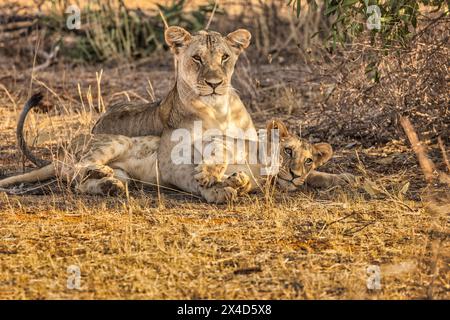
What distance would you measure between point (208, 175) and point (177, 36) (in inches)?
38.2

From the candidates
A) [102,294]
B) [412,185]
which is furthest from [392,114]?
[102,294]

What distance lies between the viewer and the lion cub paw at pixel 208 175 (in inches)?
215

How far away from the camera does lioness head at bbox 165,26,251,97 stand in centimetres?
566

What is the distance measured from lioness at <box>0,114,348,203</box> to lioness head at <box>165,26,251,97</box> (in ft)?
1.38

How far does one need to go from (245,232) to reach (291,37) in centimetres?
582

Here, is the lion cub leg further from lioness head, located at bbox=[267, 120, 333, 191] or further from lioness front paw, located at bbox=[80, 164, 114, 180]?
lioness front paw, located at bbox=[80, 164, 114, 180]

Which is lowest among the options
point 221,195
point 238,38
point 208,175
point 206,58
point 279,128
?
point 221,195

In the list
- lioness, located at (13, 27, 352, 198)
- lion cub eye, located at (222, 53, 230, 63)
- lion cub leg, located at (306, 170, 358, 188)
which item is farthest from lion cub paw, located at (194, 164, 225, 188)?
lion cub eye, located at (222, 53, 230, 63)

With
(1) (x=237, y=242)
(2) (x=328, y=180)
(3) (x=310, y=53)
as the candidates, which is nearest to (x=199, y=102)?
(2) (x=328, y=180)

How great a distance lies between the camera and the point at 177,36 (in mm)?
5973

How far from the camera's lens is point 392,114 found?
6512 millimetres

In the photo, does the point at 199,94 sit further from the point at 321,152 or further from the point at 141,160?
the point at 321,152

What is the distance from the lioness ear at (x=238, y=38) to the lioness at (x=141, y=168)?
0.55m

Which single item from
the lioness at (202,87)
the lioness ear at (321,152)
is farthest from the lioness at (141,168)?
the lioness at (202,87)
